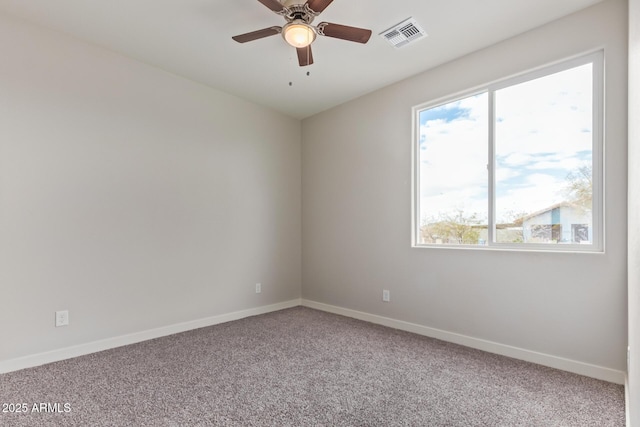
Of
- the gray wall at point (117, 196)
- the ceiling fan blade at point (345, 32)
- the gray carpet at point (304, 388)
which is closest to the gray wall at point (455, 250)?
the gray carpet at point (304, 388)

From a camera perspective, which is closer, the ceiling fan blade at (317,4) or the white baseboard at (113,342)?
the ceiling fan blade at (317,4)

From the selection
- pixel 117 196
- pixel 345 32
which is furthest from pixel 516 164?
pixel 117 196

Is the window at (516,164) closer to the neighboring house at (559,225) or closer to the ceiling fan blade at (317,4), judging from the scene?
the neighboring house at (559,225)

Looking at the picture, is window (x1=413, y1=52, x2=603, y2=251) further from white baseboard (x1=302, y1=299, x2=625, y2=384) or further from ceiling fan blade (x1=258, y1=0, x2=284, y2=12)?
ceiling fan blade (x1=258, y1=0, x2=284, y2=12)

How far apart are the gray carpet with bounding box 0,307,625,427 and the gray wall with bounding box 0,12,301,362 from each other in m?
0.47

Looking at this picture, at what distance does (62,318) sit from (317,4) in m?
3.00

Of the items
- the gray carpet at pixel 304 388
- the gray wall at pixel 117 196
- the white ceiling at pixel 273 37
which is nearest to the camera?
the gray carpet at pixel 304 388

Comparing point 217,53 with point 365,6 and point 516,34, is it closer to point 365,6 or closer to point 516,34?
point 365,6

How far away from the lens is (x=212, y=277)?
3.62 meters

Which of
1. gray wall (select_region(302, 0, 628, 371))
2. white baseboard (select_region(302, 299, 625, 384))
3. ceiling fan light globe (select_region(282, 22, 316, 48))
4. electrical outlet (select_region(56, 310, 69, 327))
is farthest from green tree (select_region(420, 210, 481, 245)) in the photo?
electrical outlet (select_region(56, 310, 69, 327))

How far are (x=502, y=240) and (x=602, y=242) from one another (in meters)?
0.66

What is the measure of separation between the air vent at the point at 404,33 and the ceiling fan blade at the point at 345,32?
501 millimetres

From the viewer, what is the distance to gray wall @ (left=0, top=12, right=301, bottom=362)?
2465 mm

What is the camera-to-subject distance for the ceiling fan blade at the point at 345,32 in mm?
2123
